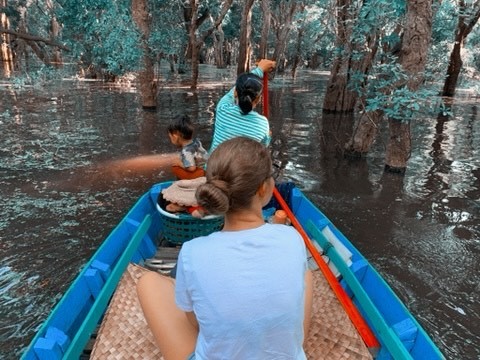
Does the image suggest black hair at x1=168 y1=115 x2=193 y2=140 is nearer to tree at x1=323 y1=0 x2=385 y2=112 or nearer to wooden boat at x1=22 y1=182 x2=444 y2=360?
wooden boat at x1=22 y1=182 x2=444 y2=360

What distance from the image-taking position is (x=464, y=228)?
5258mm

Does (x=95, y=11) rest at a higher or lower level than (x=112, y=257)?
higher

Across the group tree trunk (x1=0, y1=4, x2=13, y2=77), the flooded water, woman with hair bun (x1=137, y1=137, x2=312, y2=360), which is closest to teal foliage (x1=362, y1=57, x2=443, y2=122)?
the flooded water

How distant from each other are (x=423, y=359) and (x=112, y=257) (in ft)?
7.02

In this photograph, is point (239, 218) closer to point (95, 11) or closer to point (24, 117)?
point (95, 11)

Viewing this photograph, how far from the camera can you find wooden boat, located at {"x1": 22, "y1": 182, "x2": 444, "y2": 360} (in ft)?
6.93

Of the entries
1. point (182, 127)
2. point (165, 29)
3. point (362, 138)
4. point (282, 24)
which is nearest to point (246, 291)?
point (182, 127)

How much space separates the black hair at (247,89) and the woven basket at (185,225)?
944mm

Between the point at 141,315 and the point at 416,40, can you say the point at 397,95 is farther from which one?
the point at 141,315

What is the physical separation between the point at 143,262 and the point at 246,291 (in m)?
2.12

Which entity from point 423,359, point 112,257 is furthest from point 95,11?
point 423,359

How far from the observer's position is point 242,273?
1.49 metres

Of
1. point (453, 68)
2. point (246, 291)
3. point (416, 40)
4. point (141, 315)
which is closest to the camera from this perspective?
point (246, 291)

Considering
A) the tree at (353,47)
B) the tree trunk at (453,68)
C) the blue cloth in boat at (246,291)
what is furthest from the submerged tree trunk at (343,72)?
→ the blue cloth in boat at (246,291)
